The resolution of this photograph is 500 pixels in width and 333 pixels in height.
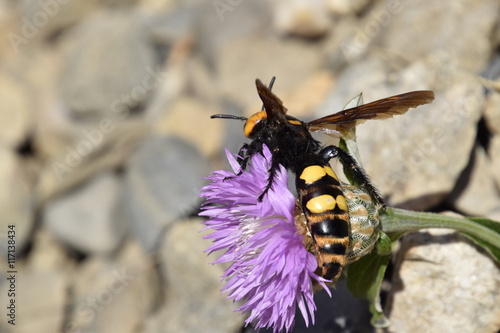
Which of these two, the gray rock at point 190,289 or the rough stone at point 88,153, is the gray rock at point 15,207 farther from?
the gray rock at point 190,289

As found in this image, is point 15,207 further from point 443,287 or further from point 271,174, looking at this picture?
point 443,287

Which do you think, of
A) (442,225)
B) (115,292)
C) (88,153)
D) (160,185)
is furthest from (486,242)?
(88,153)

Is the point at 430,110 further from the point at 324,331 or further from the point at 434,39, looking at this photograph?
the point at 324,331

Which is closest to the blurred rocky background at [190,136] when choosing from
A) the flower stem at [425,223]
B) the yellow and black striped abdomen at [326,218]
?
the flower stem at [425,223]

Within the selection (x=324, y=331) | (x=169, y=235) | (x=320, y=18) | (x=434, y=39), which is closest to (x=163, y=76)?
(x=320, y=18)

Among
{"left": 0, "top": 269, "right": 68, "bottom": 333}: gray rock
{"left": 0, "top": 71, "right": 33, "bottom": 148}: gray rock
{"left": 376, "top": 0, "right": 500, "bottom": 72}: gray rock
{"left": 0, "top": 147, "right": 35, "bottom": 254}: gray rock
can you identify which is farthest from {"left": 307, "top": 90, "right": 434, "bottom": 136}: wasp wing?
{"left": 0, "top": 71, "right": 33, "bottom": 148}: gray rock

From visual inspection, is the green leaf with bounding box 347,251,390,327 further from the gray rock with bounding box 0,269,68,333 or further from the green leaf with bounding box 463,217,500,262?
the gray rock with bounding box 0,269,68,333
